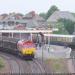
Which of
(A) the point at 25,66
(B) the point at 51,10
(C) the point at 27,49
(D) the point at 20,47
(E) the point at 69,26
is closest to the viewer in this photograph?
(A) the point at 25,66

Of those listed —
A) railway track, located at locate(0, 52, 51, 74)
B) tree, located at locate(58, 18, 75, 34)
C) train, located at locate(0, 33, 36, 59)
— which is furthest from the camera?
tree, located at locate(58, 18, 75, 34)

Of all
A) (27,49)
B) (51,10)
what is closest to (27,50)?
(27,49)

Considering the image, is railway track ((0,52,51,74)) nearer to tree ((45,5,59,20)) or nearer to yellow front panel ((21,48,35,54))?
yellow front panel ((21,48,35,54))

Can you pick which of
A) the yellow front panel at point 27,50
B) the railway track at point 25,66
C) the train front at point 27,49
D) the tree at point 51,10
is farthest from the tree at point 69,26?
the railway track at point 25,66

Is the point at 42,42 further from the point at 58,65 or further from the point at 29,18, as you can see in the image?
the point at 29,18

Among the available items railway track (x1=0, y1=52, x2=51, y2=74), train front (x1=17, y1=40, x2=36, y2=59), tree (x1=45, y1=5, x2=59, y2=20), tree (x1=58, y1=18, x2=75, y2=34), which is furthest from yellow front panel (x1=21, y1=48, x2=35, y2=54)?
tree (x1=45, y1=5, x2=59, y2=20)

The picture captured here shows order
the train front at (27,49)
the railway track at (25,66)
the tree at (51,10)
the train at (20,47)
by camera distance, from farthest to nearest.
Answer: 1. the tree at (51,10)
2. the train at (20,47)
3. the train front at (27,49)
4. the railway track at (25,66)

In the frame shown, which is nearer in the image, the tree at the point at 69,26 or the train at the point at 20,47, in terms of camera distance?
the train at the point at 20,47

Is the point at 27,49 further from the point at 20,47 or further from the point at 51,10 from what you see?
the point at 51,10

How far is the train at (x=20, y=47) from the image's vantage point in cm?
4544

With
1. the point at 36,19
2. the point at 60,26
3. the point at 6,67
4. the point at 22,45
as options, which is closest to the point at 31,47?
the point at 22,45

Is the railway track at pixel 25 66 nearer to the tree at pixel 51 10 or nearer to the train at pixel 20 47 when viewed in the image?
the train at pixel 20 47

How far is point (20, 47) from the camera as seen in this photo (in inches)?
1842

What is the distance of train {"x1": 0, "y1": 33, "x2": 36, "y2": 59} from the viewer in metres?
45.4
